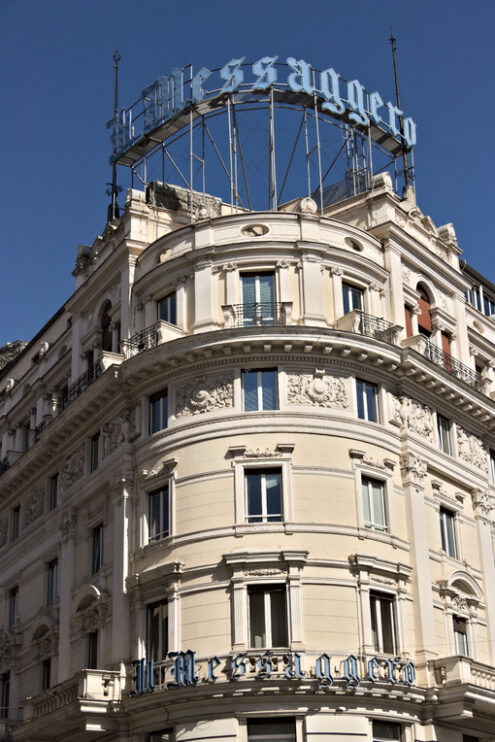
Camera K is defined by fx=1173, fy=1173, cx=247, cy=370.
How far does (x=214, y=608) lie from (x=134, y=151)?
24.0 m

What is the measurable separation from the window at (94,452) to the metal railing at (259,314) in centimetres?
832

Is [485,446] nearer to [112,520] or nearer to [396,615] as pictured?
[396,615]

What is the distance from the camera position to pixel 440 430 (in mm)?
47125

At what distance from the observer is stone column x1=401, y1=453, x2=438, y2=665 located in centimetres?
4091

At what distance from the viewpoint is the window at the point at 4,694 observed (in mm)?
50125

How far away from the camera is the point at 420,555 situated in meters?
42.3

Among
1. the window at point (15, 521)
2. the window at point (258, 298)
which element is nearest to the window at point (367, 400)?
the window at point (258, 298)

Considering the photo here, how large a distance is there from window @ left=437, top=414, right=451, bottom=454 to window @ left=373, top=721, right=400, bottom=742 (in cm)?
1197

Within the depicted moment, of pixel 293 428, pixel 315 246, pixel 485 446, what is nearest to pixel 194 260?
pixel 315 246

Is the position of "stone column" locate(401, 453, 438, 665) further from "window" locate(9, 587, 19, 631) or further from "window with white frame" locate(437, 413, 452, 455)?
"window" locate(9, 587, 19, 631)

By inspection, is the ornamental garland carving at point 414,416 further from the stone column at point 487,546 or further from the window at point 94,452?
the window at point 94,452

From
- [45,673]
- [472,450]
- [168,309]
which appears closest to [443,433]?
[472,450]

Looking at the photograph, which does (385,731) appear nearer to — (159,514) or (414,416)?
(159,514)

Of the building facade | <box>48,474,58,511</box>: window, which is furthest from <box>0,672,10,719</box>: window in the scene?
<box>48,474,58,511</box>: window
